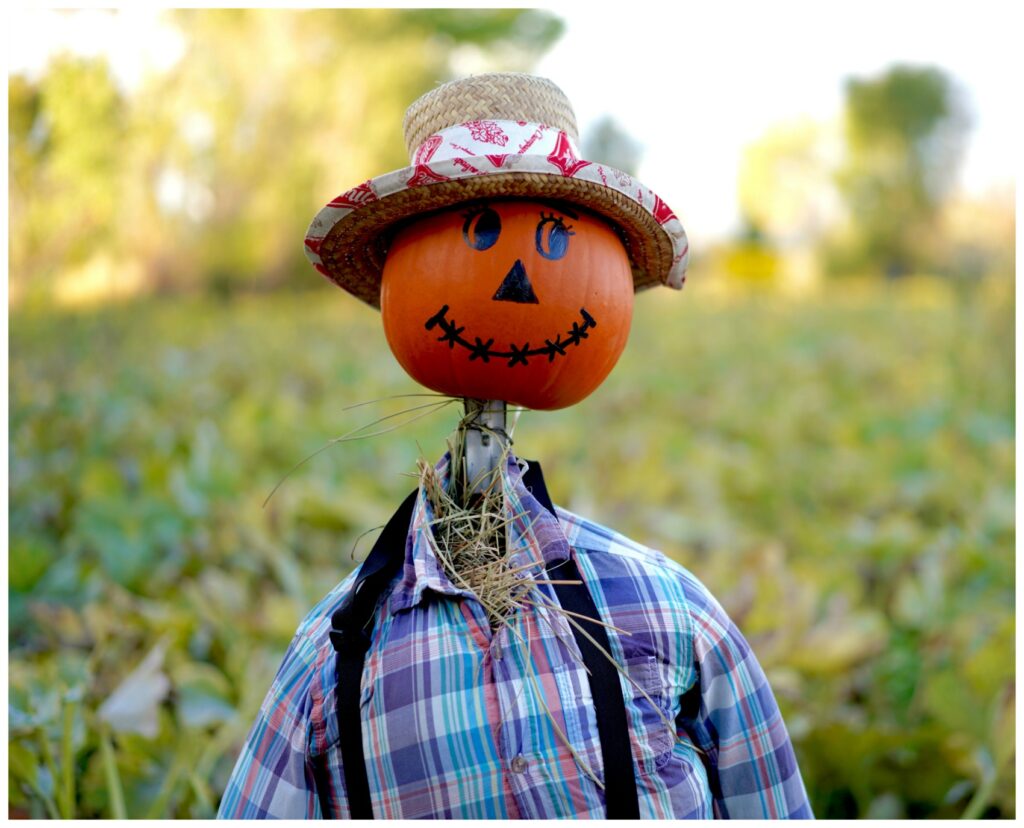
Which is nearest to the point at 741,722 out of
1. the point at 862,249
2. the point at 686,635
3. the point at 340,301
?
the point at 686,635

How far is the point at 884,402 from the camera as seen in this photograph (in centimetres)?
502

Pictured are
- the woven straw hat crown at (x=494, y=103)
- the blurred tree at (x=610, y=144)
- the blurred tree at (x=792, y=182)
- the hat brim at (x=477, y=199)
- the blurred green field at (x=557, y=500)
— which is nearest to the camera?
the hat brim at (x=477, y=199)

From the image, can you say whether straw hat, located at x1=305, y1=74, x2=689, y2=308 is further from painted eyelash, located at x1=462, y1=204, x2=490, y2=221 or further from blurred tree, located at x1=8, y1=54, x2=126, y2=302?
blurred tree, located at x1=8, y1=54, x2=126, y2=302

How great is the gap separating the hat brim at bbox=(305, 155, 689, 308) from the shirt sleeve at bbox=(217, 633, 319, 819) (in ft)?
1.82

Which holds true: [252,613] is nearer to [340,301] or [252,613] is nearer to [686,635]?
[686,635]

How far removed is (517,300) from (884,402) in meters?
4.36

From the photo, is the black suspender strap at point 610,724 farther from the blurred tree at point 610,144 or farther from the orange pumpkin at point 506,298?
the blurred tree at point 610,144

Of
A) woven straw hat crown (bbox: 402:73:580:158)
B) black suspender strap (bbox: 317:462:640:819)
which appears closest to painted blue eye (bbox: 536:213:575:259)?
woven straw hat crown (bbox: 402:73:580:158)

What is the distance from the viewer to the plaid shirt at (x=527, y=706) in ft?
3.76

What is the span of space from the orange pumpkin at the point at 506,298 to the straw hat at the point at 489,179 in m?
0.04

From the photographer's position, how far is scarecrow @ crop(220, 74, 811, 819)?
1149 millimetres

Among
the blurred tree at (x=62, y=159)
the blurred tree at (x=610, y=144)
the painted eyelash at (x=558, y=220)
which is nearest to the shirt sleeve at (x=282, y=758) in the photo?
the painted eyelash at (x=558, y=220)

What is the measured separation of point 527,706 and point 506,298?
0.51 metres

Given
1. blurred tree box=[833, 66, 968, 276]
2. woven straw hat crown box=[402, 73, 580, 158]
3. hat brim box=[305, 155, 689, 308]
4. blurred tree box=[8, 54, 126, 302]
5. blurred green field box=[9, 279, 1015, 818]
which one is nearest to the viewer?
hat brim box=[305, 155, 689, 308]
